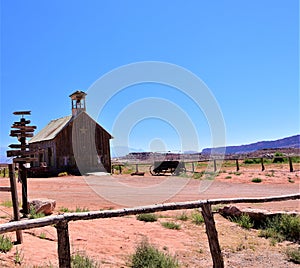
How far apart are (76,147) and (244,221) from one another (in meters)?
20.5

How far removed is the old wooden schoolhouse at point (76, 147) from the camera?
86.7ft

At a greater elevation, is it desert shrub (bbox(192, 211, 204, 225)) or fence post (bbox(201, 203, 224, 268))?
fence post (bbox(201, 203, 224, 268))

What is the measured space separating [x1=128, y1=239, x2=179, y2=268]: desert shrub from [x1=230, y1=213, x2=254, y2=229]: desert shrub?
10.3 feet

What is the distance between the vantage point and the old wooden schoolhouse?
26422mm

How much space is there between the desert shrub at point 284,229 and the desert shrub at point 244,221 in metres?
0.43

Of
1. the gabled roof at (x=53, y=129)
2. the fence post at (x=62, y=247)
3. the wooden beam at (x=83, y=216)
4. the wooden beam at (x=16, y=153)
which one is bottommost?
the fence post at (x=62, y=247)

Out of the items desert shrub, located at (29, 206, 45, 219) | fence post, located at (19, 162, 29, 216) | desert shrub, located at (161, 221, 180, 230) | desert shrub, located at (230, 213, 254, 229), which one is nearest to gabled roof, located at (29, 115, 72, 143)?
fence post, located at (19, 162, 29, 216)

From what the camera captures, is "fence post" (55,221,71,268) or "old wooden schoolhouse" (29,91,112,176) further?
"old wooden schoolhouse" (29,91,112,176)

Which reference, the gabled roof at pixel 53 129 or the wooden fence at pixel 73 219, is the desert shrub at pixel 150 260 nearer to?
the wooden fence at pixel 73 219

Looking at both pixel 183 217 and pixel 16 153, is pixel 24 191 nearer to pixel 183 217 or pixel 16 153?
pixel 16 153

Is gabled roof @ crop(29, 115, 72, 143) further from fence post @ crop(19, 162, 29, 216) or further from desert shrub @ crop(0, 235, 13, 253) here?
desert shrub @ crop(0, 235, 13, 253)

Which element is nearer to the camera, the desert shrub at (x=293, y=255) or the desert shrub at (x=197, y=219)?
the desert shrub at (x=293, y=255)

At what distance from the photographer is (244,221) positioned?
826 cm

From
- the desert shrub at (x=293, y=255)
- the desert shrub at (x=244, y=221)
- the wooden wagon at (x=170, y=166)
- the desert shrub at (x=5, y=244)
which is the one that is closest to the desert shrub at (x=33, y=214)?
the desert shrub at (x=5, y=244)
